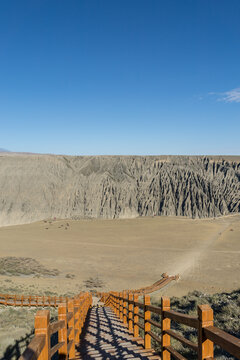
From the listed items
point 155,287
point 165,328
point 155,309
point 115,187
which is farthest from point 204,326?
point 115,187

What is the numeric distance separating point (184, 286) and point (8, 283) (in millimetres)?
15171

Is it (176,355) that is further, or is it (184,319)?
(176,355)

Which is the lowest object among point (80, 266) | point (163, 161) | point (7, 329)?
point (80, 266)

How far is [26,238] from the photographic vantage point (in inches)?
2026

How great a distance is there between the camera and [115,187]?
87.8 metres

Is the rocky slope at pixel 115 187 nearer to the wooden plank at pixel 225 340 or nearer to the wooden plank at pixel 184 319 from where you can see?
the wooden plank at pixel 184 319

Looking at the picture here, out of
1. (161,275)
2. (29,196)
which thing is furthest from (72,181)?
(161,275)

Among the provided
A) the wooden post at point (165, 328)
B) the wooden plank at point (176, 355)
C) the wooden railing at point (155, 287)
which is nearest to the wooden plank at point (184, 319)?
the wooden post at point (165, 328)

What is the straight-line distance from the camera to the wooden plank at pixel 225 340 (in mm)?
2322

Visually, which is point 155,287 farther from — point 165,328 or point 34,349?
point 34,349

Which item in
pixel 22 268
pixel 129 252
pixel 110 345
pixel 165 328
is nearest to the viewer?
pixel 165 328

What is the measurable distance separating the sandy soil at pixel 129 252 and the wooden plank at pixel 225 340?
67.4 feet

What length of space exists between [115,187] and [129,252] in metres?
46.3

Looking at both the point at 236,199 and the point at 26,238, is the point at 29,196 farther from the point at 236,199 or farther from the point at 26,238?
the point at 236,199
